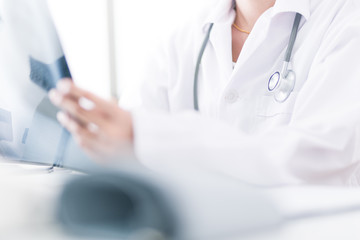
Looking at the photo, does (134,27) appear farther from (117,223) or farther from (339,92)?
(117,223)

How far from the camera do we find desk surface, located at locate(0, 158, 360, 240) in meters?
0.27

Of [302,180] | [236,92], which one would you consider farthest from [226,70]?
[302,180]

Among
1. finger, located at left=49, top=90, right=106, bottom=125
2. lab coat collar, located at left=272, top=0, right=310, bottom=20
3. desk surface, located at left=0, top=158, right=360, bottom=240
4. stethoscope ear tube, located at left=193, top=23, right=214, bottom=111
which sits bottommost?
desk surface, located at left=0, top=158, right=360, bottom=240

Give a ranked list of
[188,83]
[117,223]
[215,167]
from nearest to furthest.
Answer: [117,223] < [215,167] < [188,83]

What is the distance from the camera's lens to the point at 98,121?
36cm

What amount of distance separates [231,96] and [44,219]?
47cm

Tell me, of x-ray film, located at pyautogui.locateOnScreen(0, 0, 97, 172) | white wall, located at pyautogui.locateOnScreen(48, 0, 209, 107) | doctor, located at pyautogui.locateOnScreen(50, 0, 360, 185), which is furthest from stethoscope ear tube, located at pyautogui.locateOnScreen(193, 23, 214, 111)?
x-ray film, located at pyautogui.locateOnScreen(0, 0, 97, 172)

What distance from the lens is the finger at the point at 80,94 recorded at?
353 millimetres

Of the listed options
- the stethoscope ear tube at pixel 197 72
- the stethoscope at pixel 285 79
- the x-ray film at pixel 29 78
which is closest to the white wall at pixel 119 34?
the x-ray film at pixel 29 78

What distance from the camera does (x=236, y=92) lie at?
69 cm

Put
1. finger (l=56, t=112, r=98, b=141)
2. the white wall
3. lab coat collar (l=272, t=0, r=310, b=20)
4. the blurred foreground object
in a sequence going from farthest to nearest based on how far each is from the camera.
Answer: lab coat collar (l=272, t=0, r=310, b=20)
the white wall
finger (l=56, t=112, r=98, b=141)
the blurred foreground object

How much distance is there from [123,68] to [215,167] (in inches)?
17.5

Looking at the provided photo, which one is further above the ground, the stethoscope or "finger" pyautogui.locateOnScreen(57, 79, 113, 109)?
the stethoscope

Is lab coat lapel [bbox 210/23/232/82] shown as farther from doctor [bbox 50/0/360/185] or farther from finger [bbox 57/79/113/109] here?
finger [bbox 57/79/113/109]
